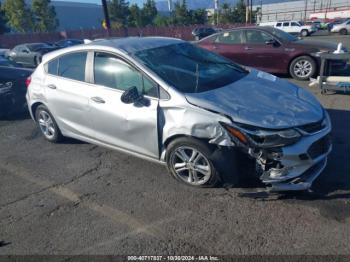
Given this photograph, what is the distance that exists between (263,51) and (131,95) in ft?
20.8

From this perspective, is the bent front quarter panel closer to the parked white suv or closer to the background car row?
the background car row

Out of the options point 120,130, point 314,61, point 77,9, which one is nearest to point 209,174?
point 120,130

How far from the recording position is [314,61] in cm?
823

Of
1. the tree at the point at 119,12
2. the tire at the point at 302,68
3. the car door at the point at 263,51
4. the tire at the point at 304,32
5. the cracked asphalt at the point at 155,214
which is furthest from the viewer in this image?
the tree at the point at 119,12

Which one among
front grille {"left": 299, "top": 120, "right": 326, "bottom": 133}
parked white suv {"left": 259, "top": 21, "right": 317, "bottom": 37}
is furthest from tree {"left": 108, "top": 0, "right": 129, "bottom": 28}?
front grille {"left": 299, "top": 120, "right": 326, "bottom": 133}

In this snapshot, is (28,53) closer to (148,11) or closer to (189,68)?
(189,68)

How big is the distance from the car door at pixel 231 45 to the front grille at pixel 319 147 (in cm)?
630

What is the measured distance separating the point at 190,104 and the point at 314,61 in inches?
241

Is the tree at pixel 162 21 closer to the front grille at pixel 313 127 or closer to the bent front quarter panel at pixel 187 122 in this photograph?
the bent front quarter panel at pixel 187 122

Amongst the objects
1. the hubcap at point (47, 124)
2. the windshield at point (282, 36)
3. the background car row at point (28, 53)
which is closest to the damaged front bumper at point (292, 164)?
the hubcap at point (47, 124)

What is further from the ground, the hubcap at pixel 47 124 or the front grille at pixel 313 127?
the front grille at pixel 313 127

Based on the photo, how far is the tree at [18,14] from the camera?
49.5 m

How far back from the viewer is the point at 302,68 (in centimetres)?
843

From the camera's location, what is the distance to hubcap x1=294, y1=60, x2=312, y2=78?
8.34 m
